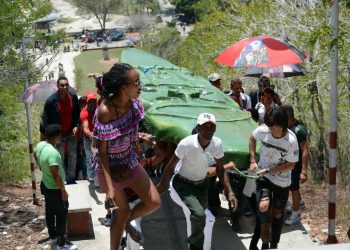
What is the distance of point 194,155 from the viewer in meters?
5.23

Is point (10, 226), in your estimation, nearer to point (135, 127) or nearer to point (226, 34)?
point (135, 127)

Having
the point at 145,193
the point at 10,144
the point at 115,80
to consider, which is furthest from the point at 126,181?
the point at 10,144

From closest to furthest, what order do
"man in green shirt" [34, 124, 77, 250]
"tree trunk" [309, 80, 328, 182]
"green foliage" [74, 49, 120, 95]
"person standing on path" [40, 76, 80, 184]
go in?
"man in green shirt" [34, 124, 77, 250] → "person standing on path" [40, 76, 80, 184] → "tree trunk" [309, 80, 328, 182] → "green foliage" [74, 49, 120, 95]

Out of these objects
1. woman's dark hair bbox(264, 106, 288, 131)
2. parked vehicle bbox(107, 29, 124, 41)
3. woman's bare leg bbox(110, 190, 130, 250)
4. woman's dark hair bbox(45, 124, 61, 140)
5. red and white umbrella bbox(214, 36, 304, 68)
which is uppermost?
red and white umbrella bbox(214, 36, 304, 68)

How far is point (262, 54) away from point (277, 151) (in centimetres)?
180

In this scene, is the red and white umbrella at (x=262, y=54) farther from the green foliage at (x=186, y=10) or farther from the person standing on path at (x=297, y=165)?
the green foliage at (x=186, y=10)

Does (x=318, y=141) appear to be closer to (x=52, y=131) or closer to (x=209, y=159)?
(x=209, y=159)

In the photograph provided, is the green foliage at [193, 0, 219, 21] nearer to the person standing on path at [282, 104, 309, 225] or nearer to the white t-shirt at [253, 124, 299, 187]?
the person standing on path at [282, 104, 309, 225]

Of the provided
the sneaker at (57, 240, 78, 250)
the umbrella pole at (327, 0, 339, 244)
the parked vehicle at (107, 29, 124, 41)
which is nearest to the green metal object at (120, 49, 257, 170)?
the umbrella pole at (327, 0, 339, 244)

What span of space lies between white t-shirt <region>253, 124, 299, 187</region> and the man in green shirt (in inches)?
76.8

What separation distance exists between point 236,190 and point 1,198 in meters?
3.79

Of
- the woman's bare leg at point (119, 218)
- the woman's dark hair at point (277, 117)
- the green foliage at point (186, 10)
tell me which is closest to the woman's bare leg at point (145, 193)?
the woman's bare leg at point (119, 218)

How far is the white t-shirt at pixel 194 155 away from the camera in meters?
5.21

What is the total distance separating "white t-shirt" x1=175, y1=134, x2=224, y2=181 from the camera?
17.1 feet
